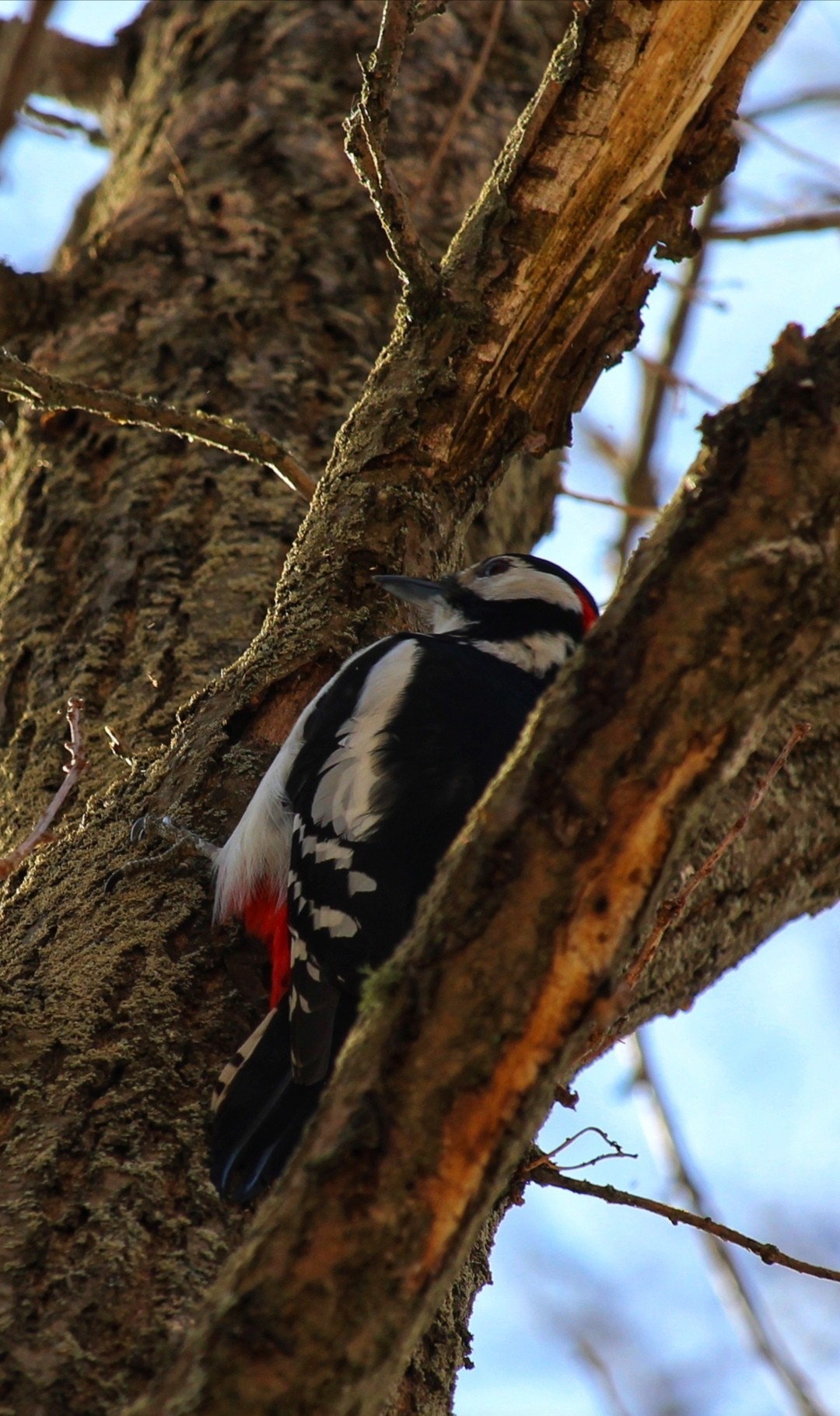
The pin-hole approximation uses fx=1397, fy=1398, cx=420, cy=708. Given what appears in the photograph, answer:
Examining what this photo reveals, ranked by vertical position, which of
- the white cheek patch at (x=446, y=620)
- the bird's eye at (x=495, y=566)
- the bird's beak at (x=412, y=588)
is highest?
the bird's eye at (x=495, y=566)

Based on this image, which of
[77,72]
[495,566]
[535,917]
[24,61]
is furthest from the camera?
[77,72]

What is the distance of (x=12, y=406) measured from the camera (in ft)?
10.1

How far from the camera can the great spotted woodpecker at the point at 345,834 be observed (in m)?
1.85

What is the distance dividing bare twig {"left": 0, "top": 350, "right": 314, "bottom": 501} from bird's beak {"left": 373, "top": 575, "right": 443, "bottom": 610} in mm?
301

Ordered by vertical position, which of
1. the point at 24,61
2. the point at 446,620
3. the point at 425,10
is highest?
the point at 24,61

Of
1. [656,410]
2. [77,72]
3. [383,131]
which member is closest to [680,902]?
[383,131]

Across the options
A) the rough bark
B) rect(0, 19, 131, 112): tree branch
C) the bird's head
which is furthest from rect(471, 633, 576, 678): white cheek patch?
rect(0, 19, 131, 112): tree branch

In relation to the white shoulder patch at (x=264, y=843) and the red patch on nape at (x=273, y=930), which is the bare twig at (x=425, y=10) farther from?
the red patch on nape at (x=273, y=930)

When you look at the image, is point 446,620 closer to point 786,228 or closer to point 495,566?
point 495,566

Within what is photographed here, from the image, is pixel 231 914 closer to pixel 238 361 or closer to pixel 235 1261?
pixel 235 1261

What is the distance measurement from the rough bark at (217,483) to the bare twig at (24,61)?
1.54 feet

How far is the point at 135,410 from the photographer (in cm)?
235

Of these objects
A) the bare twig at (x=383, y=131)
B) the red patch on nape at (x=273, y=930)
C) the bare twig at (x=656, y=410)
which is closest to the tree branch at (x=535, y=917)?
the red patch on nape at (x=273, y=930)

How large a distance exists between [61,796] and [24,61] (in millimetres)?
1558
